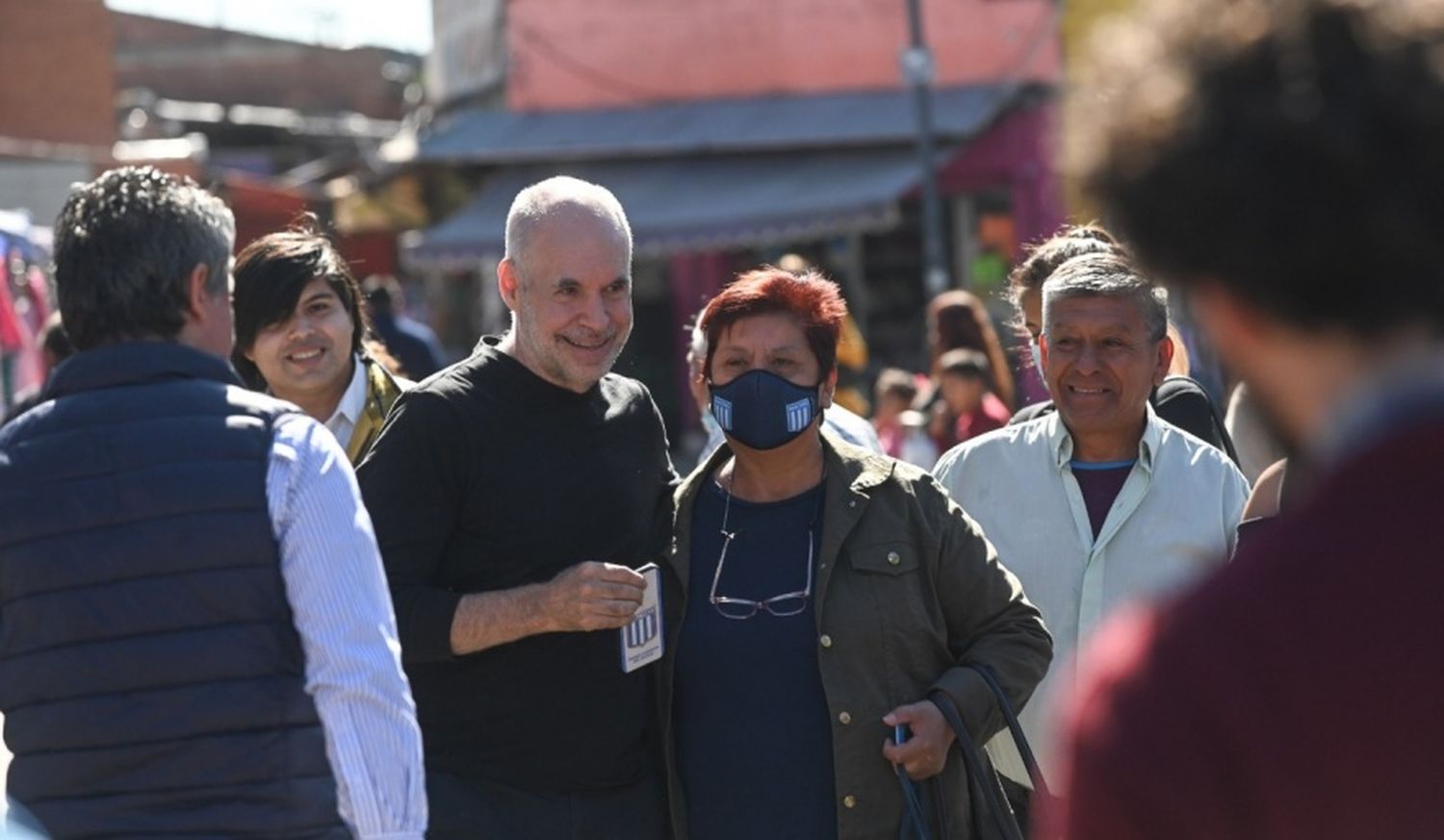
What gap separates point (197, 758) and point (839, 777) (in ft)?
5.00

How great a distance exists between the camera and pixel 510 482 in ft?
14.9

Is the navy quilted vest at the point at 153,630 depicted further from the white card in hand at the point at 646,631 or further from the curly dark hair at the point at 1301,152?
the curly dark hair at the point at 1301,152

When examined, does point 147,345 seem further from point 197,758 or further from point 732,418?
point 732,418

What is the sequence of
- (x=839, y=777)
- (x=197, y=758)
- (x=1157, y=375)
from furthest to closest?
(x=1157, y=375) < (x=839, y=777) < (x=197, y=758)

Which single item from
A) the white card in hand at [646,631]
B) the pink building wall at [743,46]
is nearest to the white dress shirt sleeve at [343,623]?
the white card in hand at [646,631]

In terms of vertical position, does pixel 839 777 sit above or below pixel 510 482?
below

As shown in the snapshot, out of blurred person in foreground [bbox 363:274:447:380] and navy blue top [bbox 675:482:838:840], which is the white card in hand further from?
blurred person in foreground [bbox 363:274:447:380]

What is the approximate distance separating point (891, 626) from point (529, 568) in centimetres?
76

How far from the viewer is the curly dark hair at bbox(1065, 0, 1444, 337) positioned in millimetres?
1706

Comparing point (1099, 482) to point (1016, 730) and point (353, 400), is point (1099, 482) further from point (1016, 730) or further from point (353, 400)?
point (353, 400)

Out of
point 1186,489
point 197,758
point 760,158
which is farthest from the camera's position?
point 760,158

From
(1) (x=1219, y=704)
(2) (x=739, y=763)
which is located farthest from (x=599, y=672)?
(1) (x=1219, y=704)

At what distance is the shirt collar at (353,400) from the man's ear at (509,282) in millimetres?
966

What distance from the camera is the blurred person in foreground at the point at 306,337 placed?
18.7ft
